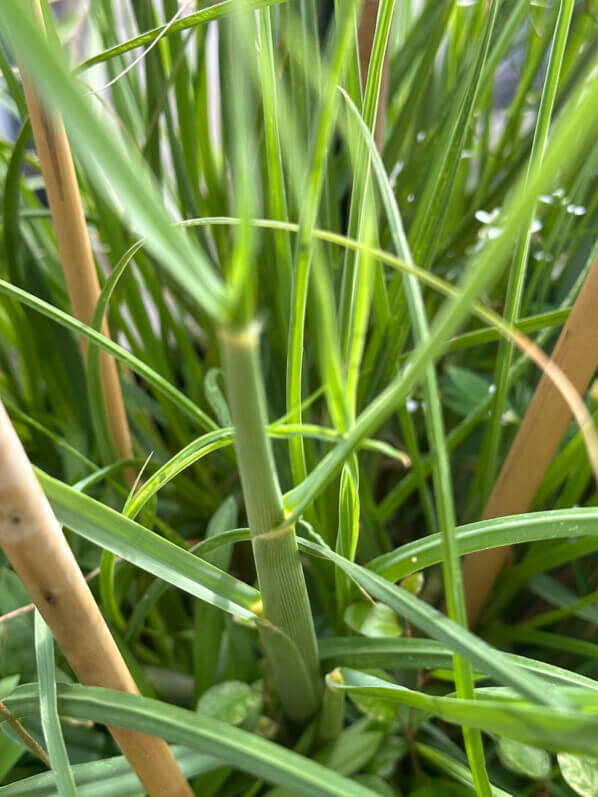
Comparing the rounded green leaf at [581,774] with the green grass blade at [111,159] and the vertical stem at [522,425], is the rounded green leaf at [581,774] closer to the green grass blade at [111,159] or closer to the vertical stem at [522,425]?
the vertical stem at [522,425]

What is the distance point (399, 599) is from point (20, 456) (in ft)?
0.33

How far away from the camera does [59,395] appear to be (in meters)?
0.43

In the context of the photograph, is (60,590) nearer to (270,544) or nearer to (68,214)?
(270,544)

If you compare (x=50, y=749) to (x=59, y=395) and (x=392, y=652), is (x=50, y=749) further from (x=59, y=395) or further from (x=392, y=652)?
(x=59, y=395)

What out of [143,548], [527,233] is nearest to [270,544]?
[143,548]

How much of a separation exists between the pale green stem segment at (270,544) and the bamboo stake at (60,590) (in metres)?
0.05

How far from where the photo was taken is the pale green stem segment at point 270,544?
12cm

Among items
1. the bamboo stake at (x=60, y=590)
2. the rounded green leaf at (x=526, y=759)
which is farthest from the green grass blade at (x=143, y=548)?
the rounded green leaf at (x=526, y=759)

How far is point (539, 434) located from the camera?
291 millimetres

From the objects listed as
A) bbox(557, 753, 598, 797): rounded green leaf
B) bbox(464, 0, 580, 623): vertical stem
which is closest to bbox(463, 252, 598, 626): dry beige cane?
bbox(464, 0, 580, 623): vertical stem

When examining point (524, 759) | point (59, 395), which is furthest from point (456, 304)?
point (59, 395)

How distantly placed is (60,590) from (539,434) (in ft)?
0.71

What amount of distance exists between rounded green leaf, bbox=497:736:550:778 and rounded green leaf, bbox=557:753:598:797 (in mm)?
17

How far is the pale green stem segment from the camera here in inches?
4.9
